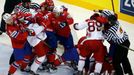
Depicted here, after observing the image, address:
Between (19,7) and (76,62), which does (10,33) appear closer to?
(19,7)

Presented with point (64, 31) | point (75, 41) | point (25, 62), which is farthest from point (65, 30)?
point (75, 41)

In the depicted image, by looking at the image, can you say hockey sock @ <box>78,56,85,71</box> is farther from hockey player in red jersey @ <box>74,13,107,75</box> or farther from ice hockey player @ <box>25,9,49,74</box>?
ice hockey player @ <box>25,9,49,74</box>

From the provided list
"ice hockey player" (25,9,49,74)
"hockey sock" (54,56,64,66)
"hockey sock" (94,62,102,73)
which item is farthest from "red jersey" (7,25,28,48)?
"hockey sock" (94,62,102,73)

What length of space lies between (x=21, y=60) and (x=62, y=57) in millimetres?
632

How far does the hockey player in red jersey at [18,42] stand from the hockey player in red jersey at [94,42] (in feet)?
1.90

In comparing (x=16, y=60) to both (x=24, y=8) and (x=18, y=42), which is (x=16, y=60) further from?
(x=24, y=8)

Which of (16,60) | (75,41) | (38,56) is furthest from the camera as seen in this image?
(75,41)

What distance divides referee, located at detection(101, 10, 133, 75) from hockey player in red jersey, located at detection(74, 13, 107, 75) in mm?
A: 88

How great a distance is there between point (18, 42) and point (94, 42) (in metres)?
0.83

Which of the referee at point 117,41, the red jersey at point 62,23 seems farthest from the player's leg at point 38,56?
the referee at point 117,41

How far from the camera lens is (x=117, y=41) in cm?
487

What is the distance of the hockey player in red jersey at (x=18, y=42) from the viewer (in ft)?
15.3

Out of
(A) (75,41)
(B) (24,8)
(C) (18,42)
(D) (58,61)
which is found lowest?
(A) (75,41)

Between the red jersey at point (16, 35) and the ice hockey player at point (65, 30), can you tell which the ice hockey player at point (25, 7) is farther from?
the red jersey at point (16, 35)
